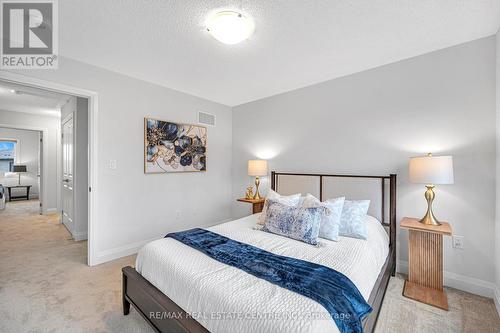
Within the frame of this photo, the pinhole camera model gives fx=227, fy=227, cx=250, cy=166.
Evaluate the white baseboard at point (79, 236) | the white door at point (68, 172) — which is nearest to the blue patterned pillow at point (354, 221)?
the white baseboard at point (79, 236)

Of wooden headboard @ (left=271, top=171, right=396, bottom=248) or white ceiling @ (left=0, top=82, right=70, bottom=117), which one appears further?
white ceiling @ (left=0, top=82, right=70, bottom=117)

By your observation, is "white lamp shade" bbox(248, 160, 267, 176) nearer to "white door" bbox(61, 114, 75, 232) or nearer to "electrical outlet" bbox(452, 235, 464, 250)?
"electrical outlet" bbox(452, 235, 464, 250)

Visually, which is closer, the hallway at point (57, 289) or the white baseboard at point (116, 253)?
the hallway at point (57, 289)

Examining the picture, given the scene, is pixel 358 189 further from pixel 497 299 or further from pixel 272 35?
pixel 272 35

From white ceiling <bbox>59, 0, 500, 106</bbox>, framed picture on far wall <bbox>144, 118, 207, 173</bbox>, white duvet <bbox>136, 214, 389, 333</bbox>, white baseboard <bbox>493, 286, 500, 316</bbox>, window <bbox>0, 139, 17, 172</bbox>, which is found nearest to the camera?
white duvet <bbox>136, 214, 389, 333</bbox>

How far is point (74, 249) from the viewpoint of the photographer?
3.33 m

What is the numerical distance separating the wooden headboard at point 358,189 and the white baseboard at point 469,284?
0.58 meters

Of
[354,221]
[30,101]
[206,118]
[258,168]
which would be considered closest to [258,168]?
[258,168]

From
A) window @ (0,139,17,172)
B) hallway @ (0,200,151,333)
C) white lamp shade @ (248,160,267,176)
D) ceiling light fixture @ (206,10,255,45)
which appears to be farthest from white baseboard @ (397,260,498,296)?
window @ (0,139,17,172)

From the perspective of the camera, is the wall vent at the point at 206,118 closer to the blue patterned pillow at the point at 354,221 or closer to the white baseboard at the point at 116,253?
the white baseboard at the point at 116,253

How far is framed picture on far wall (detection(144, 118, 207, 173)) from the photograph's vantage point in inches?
132

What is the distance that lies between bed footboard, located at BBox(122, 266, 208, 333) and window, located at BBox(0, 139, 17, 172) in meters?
9.33

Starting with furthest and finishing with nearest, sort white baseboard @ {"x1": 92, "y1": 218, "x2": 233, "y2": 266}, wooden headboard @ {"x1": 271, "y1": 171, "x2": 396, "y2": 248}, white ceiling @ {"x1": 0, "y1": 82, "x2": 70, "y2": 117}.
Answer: white ceiling @ {"x1": 0, "y1": 82, "x2": 70, "y2": 117}, white baseboard @ {"x1": 92, "y1": 218, "x2": 233, "y2": 266}, wooden headboard @ {"x1": 271, "y1": 171, "x2": 396, "y2": 248}

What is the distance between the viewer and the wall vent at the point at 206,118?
4.06 m
